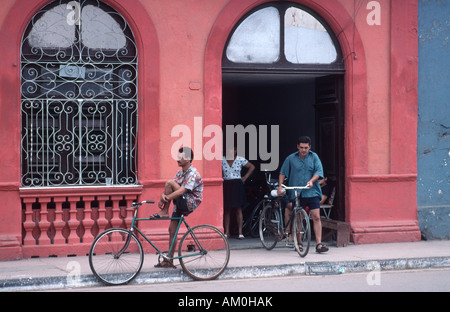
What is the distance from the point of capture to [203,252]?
9484 mm

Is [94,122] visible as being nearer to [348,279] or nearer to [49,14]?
[49,14]

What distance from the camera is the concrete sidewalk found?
9.23 m

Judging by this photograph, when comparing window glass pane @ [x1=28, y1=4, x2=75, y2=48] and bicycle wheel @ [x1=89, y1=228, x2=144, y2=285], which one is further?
window glass pane @ [x1=28, y1=4, x2=75, y2=48]

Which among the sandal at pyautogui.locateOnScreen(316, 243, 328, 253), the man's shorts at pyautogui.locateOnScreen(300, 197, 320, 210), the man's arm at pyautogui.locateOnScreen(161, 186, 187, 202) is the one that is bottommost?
the sandal at pyautogui.locateOnScreen(316, 243, 328, 253)

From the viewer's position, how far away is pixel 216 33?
11953mm

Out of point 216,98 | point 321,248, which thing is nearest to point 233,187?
point 216,98

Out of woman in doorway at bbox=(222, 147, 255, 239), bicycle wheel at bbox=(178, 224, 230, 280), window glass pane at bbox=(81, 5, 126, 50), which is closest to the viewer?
bicycle wheel at bbox=(178, 224, 230, 280)

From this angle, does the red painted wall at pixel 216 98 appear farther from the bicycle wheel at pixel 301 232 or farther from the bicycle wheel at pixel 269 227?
the bicycle wheel at pixel 301 232

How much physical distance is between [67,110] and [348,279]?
4.93 metres

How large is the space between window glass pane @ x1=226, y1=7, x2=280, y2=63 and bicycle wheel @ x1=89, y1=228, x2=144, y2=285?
4243mm

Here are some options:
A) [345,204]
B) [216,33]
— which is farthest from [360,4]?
[345,204]

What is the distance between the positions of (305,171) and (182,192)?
2.80 metres

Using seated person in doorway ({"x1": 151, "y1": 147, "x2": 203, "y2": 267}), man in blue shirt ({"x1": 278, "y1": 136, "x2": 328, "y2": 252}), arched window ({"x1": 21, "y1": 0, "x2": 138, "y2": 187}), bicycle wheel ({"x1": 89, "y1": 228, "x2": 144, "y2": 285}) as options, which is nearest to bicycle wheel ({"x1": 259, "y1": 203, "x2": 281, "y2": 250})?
man in blue shirt ({"x1": 278, "y1": 136, "x2": 328, "y2": 252})

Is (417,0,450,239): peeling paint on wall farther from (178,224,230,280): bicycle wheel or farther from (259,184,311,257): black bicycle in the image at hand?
(178,224,230,280): bicycle wheel
